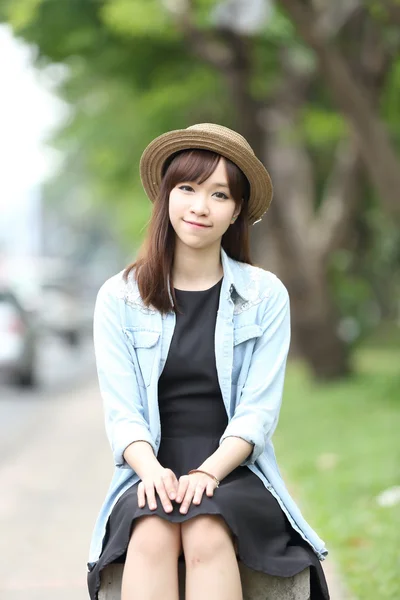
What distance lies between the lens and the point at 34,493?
809 centimetres

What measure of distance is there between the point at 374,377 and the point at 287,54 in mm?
4506

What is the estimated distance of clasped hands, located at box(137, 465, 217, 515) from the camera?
312 cm

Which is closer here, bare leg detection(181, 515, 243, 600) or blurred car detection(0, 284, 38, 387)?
bare leg detection(181, 515, 243, 600)

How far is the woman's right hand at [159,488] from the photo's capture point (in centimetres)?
313

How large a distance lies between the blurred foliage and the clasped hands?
24.2 feet

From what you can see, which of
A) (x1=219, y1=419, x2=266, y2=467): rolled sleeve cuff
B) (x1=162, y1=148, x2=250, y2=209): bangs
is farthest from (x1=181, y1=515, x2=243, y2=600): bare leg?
(x1=162, y1=148, x2=250, y2=209): bangs

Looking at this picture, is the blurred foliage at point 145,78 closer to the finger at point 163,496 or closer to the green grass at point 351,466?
the green grass at point 351,466

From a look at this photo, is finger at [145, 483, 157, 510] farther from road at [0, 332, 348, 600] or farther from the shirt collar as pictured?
road at [0, 332, 348, 600]

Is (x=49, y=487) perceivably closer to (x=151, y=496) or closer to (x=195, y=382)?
(x=195, y=382)

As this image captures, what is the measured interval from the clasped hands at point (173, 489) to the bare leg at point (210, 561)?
0.06m

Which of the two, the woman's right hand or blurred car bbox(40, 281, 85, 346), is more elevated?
blurred car bbox(40, 281, 85, 346)

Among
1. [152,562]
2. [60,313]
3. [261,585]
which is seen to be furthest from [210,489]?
[60,313]

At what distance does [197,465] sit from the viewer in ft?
11.0

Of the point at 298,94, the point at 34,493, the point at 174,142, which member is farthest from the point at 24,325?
the point at 174,142
